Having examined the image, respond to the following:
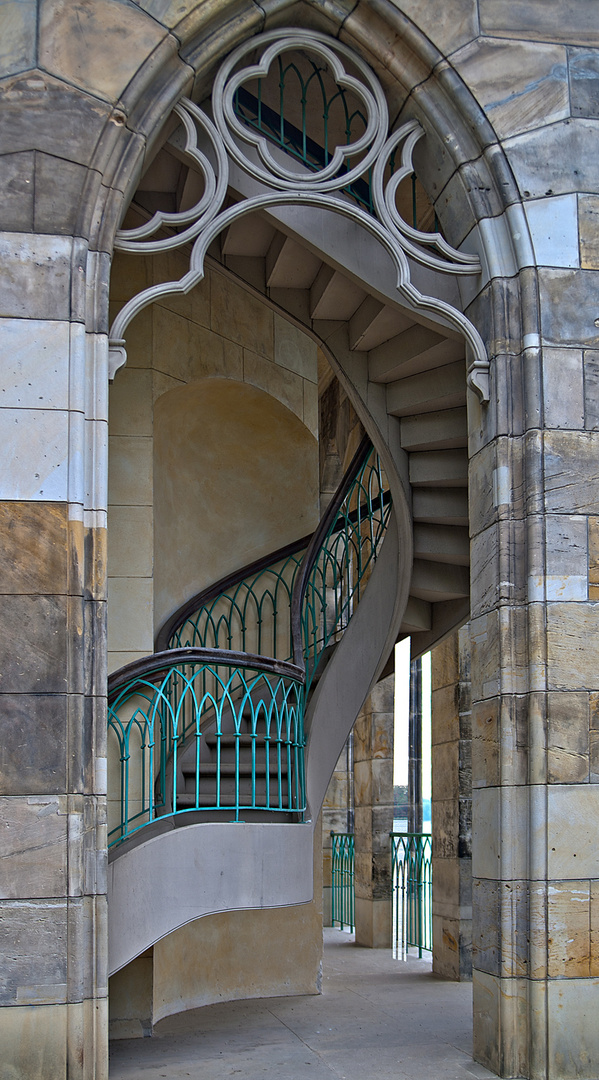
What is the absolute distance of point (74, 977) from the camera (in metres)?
4.08

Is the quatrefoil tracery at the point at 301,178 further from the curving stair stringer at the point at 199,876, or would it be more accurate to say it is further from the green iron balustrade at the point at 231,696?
the curving stair stringer at the point at 199,876

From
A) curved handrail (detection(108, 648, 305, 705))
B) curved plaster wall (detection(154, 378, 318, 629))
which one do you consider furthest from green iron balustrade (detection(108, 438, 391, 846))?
curved plaster wall (detection(154, 378, 318, 629))

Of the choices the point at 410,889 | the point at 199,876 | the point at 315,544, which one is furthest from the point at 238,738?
the point at 410,889

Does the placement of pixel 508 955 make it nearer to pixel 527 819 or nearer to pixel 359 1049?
pixel 527 819

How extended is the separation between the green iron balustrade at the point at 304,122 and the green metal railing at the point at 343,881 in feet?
25.9

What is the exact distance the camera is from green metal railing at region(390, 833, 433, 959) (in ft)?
30.8

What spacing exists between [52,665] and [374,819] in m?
6.55

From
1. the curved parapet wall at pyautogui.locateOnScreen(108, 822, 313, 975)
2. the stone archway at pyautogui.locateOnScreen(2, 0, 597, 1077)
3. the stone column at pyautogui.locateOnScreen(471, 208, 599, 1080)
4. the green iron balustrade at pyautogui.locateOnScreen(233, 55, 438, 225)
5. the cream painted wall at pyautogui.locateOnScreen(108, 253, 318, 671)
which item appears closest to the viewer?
the stone archway at pyautogui.locateOnScreen(2, 0, 597, 1077)

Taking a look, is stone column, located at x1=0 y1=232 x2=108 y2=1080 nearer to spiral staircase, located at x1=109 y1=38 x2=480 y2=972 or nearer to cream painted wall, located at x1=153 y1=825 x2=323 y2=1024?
spiral staircase, located at x1=109 y1=38 x2=480 y2=972

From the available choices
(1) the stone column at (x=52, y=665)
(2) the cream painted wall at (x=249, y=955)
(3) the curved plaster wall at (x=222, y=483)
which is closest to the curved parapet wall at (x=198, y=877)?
(1) the stone column at (x=52, y=665)

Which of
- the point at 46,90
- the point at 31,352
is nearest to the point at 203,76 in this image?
the point at 46,90

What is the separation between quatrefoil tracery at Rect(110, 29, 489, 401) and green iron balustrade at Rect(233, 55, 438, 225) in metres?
0.14

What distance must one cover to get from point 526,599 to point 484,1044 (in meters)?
1.85

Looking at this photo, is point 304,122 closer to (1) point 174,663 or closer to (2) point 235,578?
(1) point 174,663
